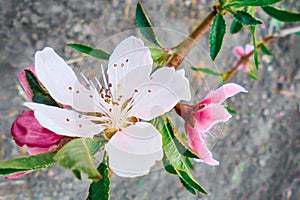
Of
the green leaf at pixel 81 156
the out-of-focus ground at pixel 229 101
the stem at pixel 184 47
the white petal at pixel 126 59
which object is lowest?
the out-of-focus ground at pixel 229 101

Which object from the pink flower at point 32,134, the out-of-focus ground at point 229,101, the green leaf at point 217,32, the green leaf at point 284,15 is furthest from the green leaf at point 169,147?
the out-of-focus ground at point 229,101

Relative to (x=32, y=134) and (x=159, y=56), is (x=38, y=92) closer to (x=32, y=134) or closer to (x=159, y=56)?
(x=32, y=134)

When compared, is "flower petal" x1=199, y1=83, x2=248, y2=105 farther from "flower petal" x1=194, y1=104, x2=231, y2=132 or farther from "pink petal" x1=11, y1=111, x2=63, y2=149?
"pink petal" x1=11, y1=111, x2=63, y2=149

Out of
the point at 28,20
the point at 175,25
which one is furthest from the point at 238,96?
the point at 28,20

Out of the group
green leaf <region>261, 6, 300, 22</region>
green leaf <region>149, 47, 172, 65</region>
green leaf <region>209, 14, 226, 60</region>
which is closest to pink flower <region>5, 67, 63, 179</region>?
green leaf <region>149, 47, 172, 65</region>

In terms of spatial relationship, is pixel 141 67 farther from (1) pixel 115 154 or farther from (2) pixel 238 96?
(2) pixel 238 96

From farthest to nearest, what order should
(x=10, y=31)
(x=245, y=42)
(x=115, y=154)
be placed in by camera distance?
1. (x=245, y=42)
2. (x=10, y=31)
3. (x=115, y=154)

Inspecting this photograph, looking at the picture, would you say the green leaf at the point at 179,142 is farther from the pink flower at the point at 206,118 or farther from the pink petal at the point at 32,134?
the pink petal at the point at 32,134
